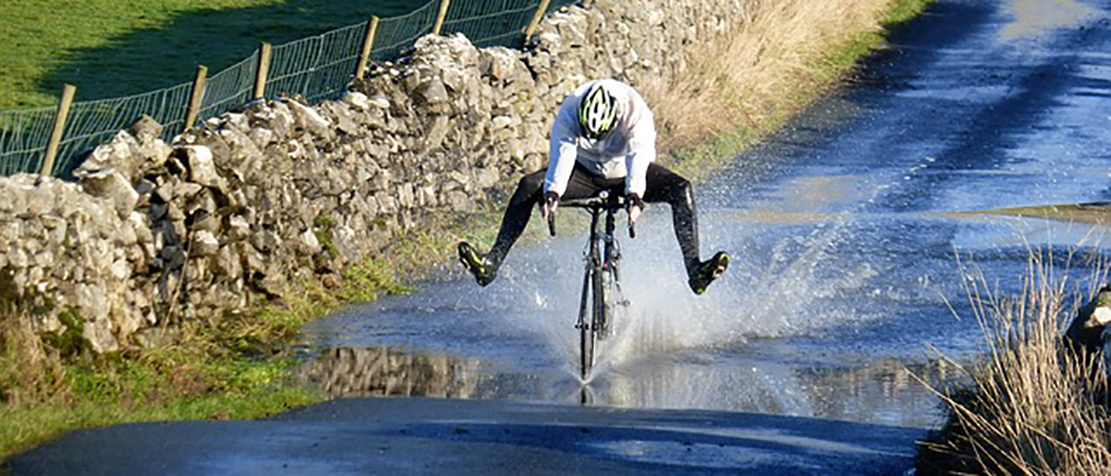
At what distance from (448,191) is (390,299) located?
339 centimetres

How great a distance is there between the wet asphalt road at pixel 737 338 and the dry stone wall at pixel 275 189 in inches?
36.9

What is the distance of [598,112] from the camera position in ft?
40.1

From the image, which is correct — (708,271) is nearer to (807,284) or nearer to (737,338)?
(737,338)

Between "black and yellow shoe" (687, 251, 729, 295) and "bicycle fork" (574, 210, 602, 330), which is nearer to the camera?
"black and yellow shoe" (687, 251, 729, 295)

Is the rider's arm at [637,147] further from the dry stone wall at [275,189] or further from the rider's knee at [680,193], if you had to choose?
the dry stone wall at [275,189]

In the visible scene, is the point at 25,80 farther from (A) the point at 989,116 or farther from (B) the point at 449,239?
(A) the point at 989,116

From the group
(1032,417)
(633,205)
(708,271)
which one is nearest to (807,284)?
(708,271)


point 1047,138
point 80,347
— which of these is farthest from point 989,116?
point 80,347

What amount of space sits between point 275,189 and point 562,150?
11.6 ft


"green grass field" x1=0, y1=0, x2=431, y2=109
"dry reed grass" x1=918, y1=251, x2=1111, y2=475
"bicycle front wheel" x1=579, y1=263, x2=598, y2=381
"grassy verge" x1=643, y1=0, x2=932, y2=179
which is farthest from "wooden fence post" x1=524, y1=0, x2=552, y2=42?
"dry reed grass" x1=918, y1=251, x2=1111, y2=475

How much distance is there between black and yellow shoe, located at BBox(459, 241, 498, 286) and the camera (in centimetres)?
1294

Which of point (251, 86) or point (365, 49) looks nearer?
point (251, 86)

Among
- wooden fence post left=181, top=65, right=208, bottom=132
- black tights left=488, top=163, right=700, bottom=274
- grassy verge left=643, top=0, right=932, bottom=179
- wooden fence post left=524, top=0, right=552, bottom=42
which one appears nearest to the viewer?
black tights left=488, top=163, right=700, bottom=274

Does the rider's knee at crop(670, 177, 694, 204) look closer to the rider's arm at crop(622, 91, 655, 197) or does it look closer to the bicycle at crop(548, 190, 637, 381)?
the bicycle at crop(548, 190, 637, 381)
